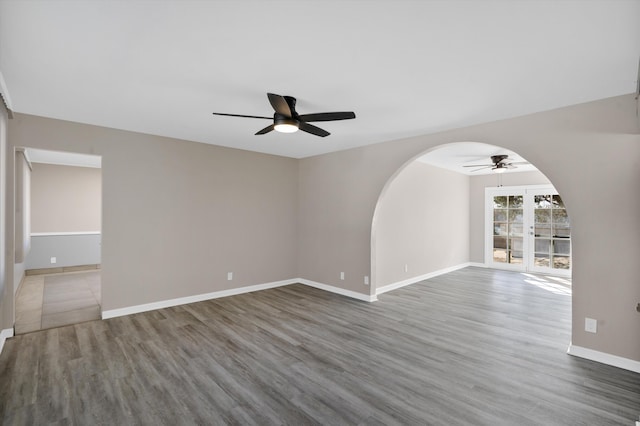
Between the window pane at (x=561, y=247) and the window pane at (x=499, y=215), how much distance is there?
1.23 metres

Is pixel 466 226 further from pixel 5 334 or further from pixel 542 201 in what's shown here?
pixel 5 334

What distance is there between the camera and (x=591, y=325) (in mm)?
3102

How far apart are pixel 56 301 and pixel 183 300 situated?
2.09 m

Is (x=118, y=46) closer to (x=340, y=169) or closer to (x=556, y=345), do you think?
(x=340, y=169)

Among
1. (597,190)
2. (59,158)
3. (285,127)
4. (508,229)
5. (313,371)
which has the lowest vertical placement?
(313,371)

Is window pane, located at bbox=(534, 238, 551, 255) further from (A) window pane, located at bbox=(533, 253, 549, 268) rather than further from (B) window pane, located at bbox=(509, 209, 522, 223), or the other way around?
(B) window pane, located at bbox=(509, 209, 522, 223)

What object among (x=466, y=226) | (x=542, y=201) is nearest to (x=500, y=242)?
(x=466, y=226)

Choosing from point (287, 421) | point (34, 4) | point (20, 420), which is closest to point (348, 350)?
point (287, 421)

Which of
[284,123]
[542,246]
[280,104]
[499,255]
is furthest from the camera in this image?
[499,255]

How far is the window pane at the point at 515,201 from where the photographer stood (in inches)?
311

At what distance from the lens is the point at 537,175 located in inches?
297

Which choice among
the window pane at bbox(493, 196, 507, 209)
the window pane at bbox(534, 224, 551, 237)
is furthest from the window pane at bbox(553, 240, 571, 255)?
the window pane at bbox(493, 196, 507, 209)

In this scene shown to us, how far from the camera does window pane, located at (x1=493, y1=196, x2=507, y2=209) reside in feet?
26.9

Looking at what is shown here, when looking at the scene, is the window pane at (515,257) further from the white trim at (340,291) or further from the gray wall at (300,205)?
the gray wall at (300,205)
